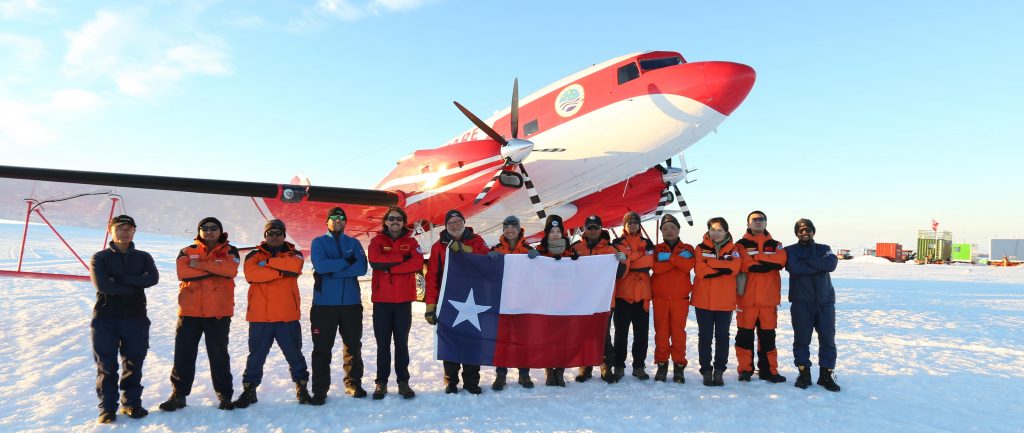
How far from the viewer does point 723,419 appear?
4.95 metres

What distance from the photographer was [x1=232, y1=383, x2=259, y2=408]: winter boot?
5.11 meters

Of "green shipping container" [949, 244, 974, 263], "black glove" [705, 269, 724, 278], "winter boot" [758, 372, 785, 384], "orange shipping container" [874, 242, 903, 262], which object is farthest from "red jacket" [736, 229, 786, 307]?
"green shipping container" [949, 244, 974, 263]

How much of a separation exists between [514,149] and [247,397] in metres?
6.52

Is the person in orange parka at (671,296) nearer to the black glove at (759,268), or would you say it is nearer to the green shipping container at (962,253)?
the black glove at (759,268)

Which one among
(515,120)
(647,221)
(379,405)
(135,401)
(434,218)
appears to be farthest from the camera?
(647,221)

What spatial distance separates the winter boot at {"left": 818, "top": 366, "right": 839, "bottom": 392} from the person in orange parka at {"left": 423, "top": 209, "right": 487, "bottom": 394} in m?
4.32

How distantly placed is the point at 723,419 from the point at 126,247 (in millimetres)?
6363

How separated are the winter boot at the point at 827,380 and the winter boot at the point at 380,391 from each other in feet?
17.7

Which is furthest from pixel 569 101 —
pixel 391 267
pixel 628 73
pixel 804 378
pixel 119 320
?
pixel 119 320

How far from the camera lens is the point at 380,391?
17.7 ft

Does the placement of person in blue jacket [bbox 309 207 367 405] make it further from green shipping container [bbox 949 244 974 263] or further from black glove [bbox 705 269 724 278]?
green shipping container [bbox 949 244 974 263]

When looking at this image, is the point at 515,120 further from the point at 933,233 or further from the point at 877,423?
the point at 933,233

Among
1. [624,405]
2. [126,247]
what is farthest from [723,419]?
[126,247]

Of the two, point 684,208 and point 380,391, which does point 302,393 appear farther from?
point 684,208
